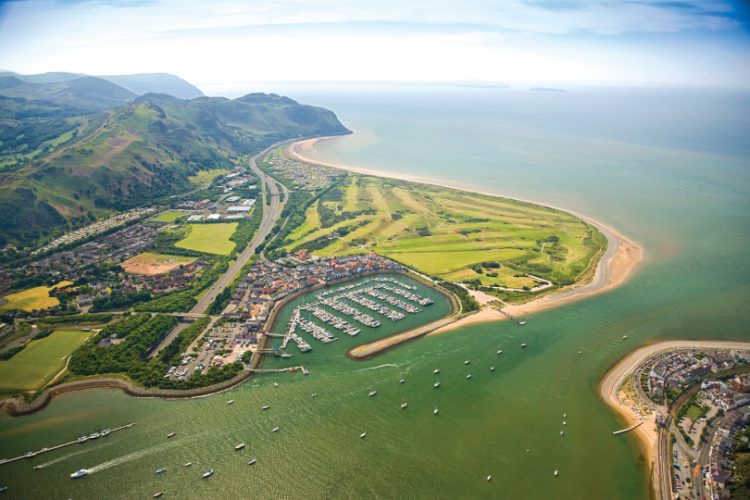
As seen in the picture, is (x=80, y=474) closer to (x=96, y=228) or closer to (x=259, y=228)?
(x=259, y=228)

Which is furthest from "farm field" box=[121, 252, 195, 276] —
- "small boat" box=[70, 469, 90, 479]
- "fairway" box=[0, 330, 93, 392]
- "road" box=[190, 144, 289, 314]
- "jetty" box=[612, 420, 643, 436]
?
"jetty" box=[612, 420, 643, 436]

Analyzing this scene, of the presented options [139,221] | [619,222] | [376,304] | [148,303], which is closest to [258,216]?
Result: [139,221]

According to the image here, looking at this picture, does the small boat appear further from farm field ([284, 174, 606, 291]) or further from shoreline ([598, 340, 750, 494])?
farm field ([284, 174, 606, 291])

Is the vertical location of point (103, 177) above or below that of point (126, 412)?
above

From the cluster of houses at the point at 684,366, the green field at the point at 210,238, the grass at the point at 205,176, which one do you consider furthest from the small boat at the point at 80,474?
the grass at the point at 205,176

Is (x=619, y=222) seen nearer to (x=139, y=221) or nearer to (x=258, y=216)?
(x=258, y=216)
